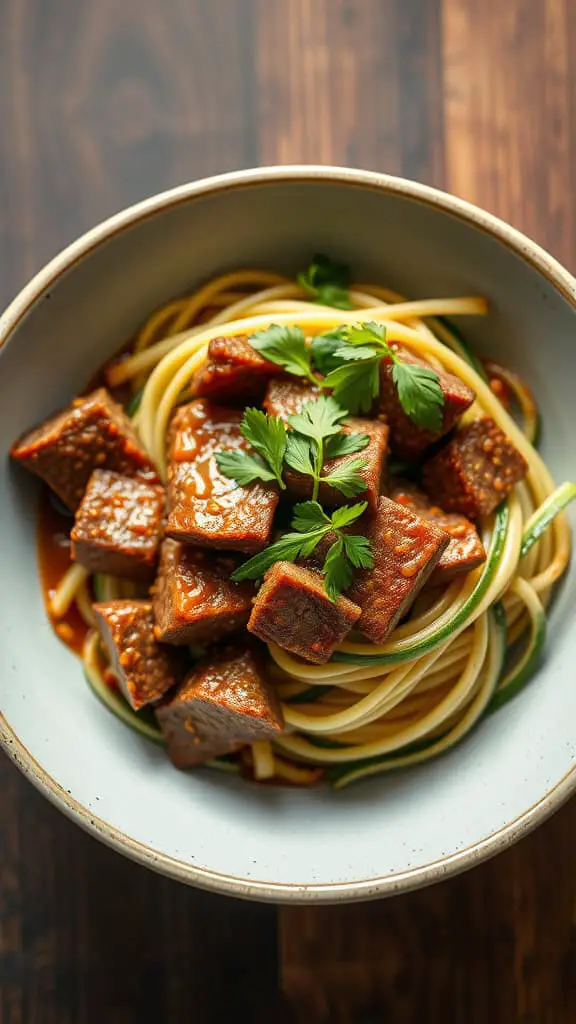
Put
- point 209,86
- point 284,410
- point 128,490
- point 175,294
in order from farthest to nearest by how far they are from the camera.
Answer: point 209,86, point 175,294, point 128,490, point 284,410

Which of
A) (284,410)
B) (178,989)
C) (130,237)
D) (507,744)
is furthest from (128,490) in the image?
(178,989)

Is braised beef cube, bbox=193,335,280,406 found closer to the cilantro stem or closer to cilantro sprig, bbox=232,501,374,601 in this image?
the cilantro stem

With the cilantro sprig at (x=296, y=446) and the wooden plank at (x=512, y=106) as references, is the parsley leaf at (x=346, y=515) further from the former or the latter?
the wooden plank at (x=512, y=106)

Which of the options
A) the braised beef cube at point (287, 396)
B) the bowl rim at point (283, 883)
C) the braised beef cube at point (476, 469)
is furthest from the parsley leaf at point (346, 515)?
the bowl rim at point (283, 883)

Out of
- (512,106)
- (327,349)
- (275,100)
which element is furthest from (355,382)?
(512,106)

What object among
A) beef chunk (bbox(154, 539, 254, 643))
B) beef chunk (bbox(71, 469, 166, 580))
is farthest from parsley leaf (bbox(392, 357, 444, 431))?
beef chunk (bbox(71, 469, 166, 580))

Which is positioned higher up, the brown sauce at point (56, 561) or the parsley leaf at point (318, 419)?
the parsley leaf at point (318, 419)

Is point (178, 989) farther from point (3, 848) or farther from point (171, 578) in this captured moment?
point (171, 578)
